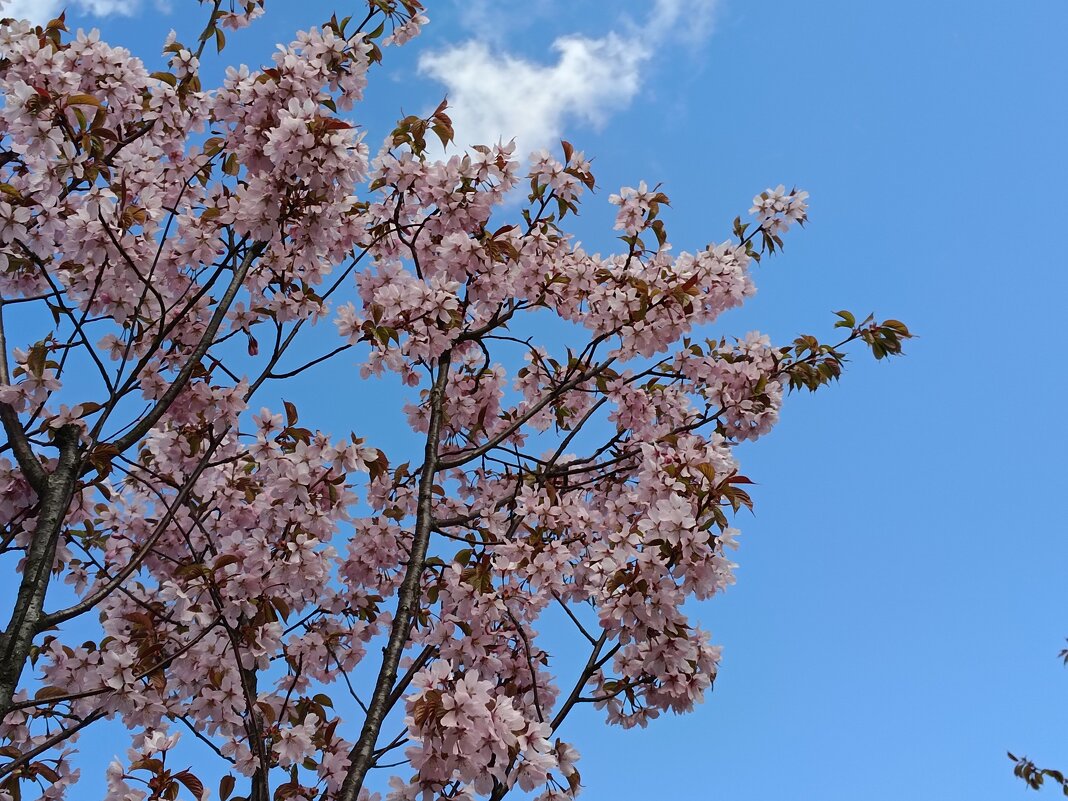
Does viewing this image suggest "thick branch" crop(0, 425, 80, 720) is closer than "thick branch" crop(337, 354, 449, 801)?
Yes

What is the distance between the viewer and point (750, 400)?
17.7 feet

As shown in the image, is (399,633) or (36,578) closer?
(36,578)

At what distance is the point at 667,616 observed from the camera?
389cm

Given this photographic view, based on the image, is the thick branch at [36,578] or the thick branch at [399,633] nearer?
the thick branch at [36,578]

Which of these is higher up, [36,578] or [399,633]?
[36,578]

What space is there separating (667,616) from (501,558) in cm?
93

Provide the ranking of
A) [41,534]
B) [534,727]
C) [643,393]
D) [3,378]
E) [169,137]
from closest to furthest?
1. [534,727]
2. [41,534]
3. [3,378]
4. [169,137]
5. [643,393]

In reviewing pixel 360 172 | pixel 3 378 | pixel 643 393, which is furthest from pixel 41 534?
pixel 643 393

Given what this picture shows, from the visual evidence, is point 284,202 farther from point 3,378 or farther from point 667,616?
point 667,616

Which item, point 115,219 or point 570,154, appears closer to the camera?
point 115,219

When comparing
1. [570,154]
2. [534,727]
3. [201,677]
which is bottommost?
[534,727]

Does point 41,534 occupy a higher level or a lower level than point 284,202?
lower

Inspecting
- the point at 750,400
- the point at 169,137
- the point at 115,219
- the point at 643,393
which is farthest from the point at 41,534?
the point at 750,400

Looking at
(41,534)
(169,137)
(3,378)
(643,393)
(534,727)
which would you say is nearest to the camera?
(534,727)
